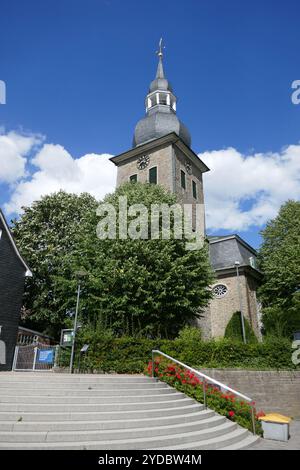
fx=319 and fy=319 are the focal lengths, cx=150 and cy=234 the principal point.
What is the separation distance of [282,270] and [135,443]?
23841mm

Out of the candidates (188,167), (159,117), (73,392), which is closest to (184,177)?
(188,167)

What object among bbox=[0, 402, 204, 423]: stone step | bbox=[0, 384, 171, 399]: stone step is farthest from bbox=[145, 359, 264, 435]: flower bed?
bbox=[0, 402, 204, 423]: stone step

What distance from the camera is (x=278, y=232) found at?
30266 millimetres

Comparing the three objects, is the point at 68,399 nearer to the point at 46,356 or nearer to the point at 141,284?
the point at 46,356

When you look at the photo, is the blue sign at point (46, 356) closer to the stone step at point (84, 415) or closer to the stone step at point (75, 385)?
the stone step at point (75, 385)

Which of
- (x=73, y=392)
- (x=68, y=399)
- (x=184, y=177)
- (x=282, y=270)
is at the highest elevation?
(x=184, y=177)

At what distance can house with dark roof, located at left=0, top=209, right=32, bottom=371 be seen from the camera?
17.9m

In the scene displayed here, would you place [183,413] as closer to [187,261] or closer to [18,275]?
[187,261]

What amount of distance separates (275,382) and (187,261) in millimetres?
7280

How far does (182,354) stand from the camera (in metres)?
13.7

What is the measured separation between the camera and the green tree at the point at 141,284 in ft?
52.5

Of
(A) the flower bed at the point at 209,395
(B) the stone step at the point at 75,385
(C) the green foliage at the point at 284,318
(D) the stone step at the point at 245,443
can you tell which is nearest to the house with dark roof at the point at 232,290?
(C) the green foliage at the point at 284,318

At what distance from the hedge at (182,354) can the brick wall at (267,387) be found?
Result: 1.23 ft
